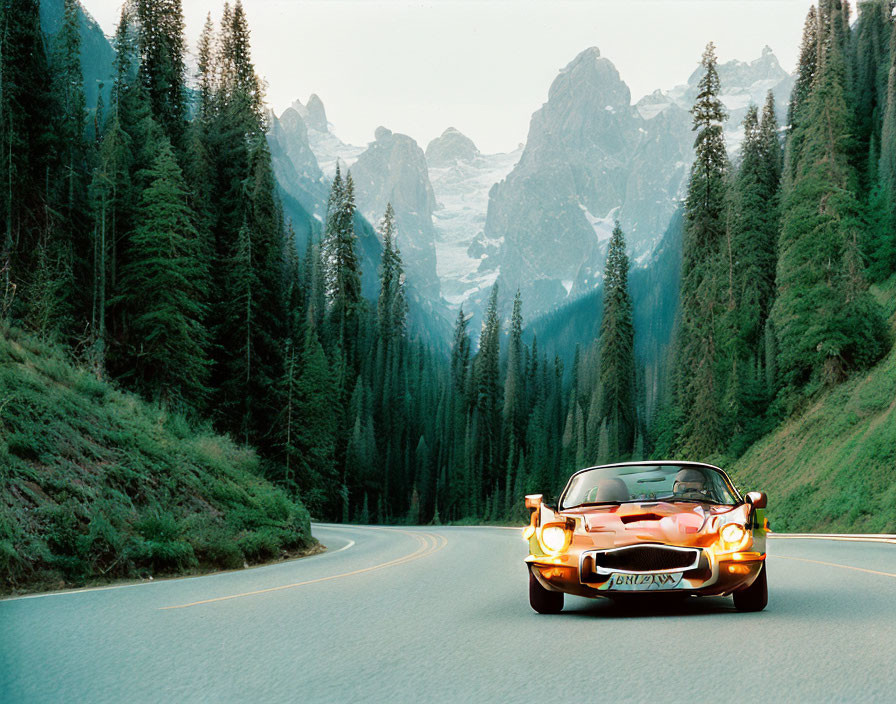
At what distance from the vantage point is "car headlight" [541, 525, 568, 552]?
24.8ft

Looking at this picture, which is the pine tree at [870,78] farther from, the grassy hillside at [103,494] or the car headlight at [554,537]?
the car headlight at [554,537]

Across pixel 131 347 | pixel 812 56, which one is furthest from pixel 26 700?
pixel 812 56

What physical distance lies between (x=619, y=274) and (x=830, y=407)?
39.7 m

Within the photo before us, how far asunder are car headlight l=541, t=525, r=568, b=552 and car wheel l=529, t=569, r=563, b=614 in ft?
1.68

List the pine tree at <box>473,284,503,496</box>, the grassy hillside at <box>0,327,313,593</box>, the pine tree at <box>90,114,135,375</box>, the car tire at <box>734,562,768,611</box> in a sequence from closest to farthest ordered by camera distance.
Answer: the car tire at <box>734,562,768,611</box>, the grassy hillside at <box>0,327,313,593</box>, the pine tree at <box>90,114,135,375</box>, the pine tree at <box>473,284,503,496</box>

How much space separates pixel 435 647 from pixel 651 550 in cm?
200

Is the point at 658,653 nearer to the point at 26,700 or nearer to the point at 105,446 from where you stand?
the point at 26,700

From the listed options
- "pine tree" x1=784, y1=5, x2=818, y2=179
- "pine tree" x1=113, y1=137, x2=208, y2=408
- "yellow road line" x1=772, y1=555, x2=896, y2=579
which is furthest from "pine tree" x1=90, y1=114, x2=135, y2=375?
"pine tree" x1=784, y1=5, x2=818, y2=179

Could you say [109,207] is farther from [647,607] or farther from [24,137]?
[647,607]

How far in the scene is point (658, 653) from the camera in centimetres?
588

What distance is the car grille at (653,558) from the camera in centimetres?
718

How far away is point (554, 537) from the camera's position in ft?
25.1

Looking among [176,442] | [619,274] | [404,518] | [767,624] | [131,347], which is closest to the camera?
[767,624]

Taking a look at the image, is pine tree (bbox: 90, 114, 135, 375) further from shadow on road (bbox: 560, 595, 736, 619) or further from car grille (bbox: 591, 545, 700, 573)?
car grille (bbox: 591, 545, 700, 573)
